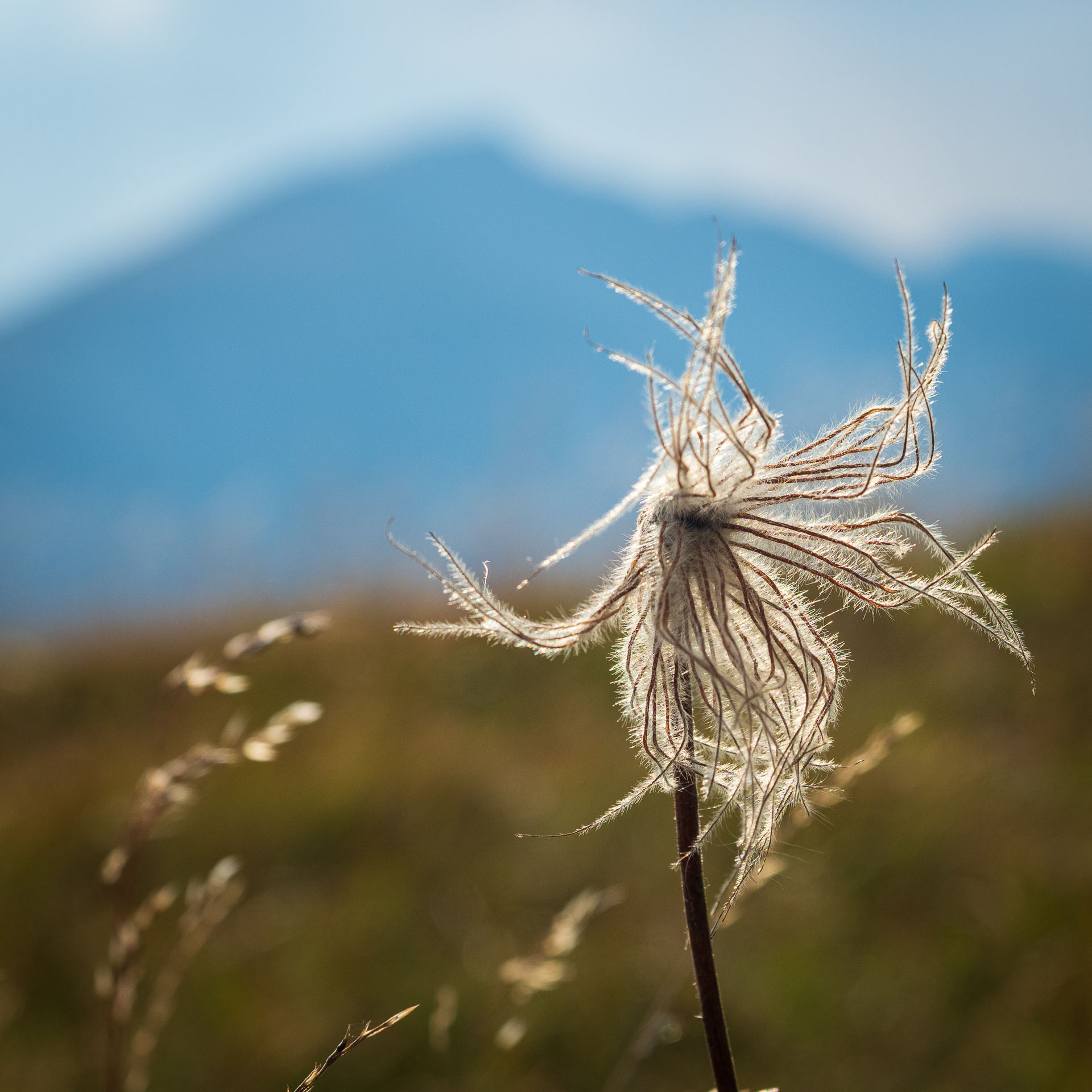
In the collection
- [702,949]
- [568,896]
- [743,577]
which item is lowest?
[568,896]

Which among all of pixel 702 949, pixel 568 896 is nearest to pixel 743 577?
pixel 702 949

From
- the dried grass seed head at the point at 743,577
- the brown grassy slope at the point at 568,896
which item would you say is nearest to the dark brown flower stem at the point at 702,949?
the dried grass seed head at the point at 743,577

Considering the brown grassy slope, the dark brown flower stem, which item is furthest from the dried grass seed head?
the brown grassy slope

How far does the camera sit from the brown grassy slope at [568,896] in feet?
10.0

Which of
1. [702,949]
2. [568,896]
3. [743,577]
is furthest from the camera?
[568,896]

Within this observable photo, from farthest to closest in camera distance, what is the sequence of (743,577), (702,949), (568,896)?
(568,896) < (743,577) < (702,949)

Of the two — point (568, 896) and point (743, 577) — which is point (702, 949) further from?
point (568, 896)

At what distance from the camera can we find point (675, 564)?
2.94 ft

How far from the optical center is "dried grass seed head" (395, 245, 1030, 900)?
910 mm

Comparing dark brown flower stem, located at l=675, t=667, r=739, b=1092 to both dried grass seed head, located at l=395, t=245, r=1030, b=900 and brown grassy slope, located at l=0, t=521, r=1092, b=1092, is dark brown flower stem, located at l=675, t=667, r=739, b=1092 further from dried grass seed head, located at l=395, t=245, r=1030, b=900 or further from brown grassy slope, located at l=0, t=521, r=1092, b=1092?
brown grassy slope, located at l=0, t=521, r=1092, b=1092

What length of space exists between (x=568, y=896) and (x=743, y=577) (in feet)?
11.4

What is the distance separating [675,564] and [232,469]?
194341mm

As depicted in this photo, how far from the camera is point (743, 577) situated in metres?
0.93

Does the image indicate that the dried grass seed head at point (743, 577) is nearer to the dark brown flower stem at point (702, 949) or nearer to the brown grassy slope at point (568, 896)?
the dark brown flower stem at point (702, 949)
